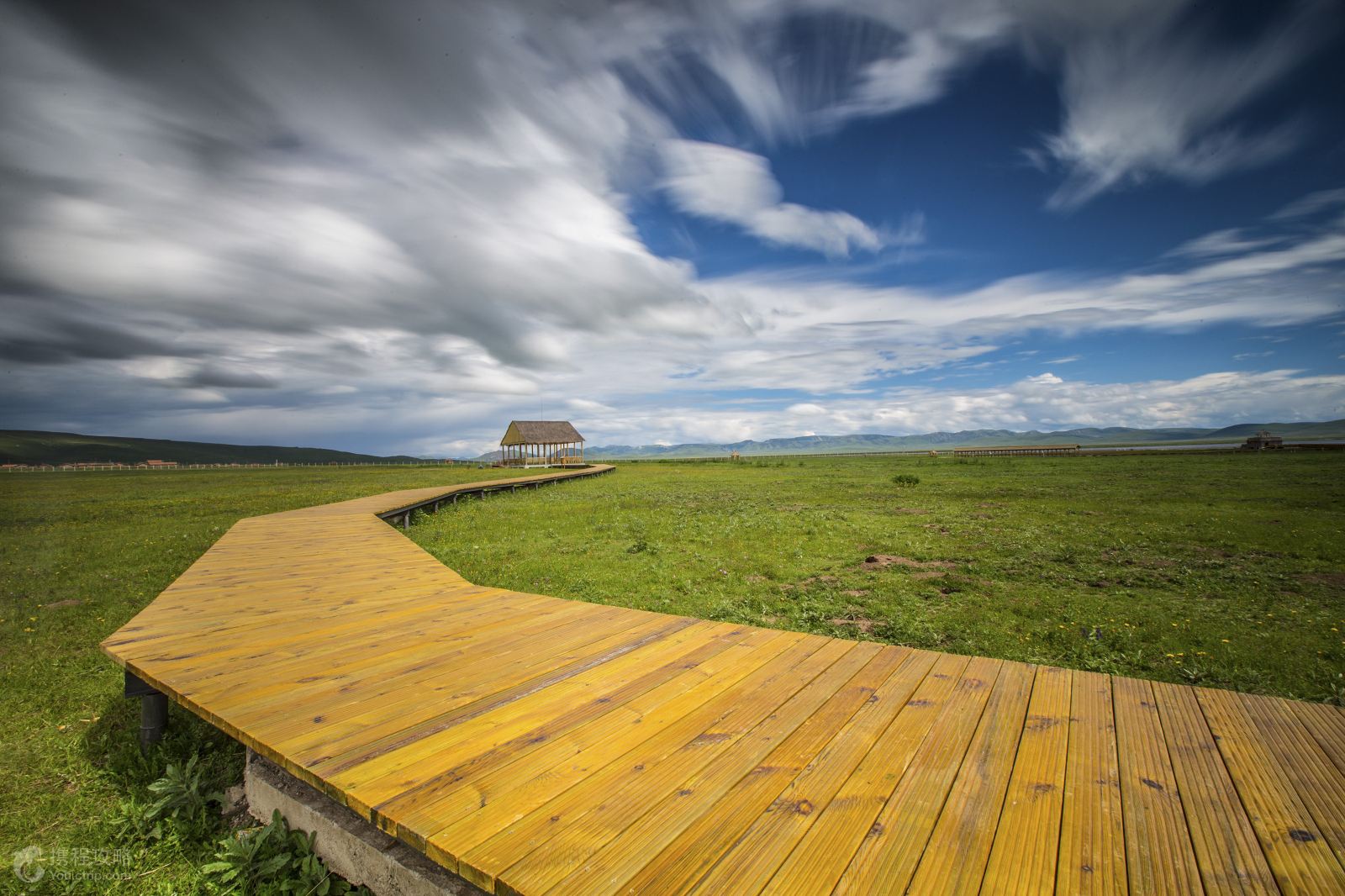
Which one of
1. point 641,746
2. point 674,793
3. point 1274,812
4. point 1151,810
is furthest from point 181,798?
point 1274,812

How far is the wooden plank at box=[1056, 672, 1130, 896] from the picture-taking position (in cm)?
185

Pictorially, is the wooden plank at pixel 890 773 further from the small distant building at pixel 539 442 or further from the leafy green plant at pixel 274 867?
the small distant building at pixel 539 442

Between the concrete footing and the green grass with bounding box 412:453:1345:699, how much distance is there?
15.3ft

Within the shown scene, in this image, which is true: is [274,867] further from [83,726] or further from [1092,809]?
[1092,809]

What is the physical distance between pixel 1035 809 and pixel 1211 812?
664mm

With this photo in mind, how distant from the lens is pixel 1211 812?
217 centimetres

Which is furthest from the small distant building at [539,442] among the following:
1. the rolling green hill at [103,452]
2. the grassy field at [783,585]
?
the rolling green hill at [103,452]

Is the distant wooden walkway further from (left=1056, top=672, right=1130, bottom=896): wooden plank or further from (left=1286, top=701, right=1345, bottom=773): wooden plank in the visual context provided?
(left=1056, top=672, right=1130, bottom=896): wooden plank

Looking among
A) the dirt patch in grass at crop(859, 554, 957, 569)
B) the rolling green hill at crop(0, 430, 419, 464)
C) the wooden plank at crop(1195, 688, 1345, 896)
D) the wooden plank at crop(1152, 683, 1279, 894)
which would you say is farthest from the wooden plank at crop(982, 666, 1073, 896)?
the rolling green hill at crop(0, 430, 419, 464)

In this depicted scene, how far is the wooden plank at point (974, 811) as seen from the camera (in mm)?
1860

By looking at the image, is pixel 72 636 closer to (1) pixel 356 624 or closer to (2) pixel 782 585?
(1) pixel 356 624

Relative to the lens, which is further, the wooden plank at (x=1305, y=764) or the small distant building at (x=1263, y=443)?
the small distant building at (x=1263, y=443)

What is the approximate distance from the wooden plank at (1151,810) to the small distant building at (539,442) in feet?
200

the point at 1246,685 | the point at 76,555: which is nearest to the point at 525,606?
the point at 1246,685
